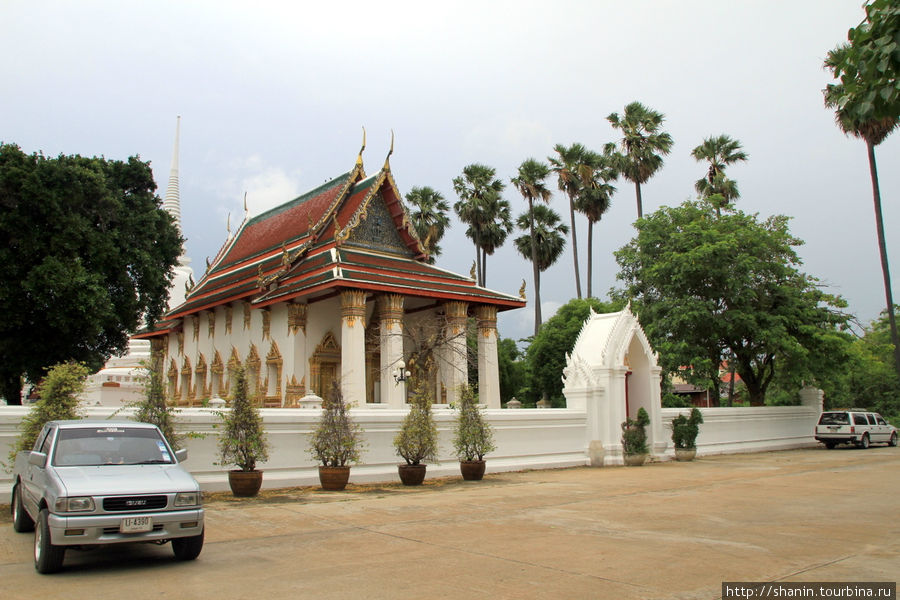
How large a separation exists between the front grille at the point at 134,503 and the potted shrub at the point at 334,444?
251 inches

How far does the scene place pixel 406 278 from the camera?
23.4 meters

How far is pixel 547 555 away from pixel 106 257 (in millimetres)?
19822

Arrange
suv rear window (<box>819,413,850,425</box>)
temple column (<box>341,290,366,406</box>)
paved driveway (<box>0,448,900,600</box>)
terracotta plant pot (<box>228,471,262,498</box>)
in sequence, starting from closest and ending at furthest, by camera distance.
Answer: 1. paved driveway (<box>0,448,900,600</box>)
2. terracotta plant pot (<box>228,471,262,498</box>)
3. temple column (<box>341,290,366,406</box>)
4. suv rear window (<box>819,413,850,425</box>)

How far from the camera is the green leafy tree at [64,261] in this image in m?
20.7

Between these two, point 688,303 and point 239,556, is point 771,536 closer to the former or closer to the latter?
point 239,556

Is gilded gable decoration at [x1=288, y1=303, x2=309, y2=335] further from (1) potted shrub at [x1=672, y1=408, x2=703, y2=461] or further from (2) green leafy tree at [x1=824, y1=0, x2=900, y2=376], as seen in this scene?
(2) green leafy tree at [x1=824, y1=0, x2=900, y2=376]

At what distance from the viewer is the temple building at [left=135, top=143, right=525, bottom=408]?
22031 mm

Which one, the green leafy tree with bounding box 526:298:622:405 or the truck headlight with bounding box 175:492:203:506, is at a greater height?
the green leafy tree with bounding box 526:298:622:405

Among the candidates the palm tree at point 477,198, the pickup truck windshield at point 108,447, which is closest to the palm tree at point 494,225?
the palm tree at point 477,198

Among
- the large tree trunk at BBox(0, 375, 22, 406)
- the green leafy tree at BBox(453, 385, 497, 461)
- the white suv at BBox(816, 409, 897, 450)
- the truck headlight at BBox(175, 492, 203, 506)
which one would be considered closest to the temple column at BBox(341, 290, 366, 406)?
the green leafy tree at BBox(453, 385, 497, 461)

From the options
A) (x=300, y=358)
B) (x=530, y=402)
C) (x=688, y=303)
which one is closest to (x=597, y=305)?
(x=530, y=402)

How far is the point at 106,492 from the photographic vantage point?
6219mm

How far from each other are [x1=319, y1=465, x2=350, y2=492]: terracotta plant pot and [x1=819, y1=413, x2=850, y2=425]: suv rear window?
20.9 m

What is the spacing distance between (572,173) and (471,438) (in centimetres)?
3104
